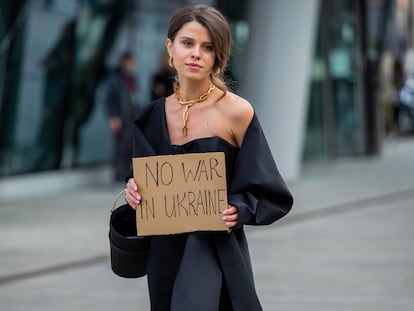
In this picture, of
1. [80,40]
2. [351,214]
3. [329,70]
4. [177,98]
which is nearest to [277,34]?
[80,40]

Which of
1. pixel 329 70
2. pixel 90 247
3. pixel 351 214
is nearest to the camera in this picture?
pixel 90 247

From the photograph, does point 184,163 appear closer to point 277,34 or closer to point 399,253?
point 399,253

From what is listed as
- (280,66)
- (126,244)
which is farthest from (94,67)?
(126,244)

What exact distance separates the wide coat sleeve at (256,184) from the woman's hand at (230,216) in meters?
0.02

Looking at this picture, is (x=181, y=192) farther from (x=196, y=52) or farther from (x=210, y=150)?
(x=196, y=52)

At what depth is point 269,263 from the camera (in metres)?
9.63

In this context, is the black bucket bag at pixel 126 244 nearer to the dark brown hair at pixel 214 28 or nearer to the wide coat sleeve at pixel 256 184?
the wide coat sleeve at pixel 256 184

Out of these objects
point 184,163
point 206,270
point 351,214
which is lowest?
point 351,214

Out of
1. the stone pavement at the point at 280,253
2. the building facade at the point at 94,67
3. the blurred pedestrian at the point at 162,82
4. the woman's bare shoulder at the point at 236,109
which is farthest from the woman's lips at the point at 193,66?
the blurred pedestrian at the point at 162,82

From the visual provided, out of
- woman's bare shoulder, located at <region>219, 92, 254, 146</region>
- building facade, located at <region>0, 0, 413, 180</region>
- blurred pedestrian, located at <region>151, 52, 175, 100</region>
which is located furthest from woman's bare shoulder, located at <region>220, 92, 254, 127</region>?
blurred pedestrian, located at <region>151, 52, 175, 100</region>

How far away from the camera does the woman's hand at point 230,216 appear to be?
14.1 feet

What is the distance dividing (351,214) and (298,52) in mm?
3725

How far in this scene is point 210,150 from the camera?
4.38m

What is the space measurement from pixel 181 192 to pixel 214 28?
0.59 meters
